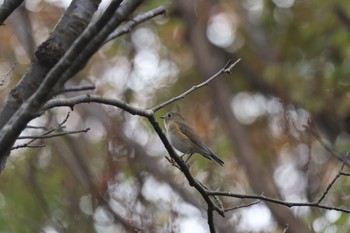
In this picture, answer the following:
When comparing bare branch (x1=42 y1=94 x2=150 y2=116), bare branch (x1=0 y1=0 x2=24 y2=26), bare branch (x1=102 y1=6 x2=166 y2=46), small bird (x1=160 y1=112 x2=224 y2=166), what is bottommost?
bare branch (x1=42 y1=94 x2=150 y2=116)

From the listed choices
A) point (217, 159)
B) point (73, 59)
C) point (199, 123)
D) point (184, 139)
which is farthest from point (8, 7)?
point (199, 123)

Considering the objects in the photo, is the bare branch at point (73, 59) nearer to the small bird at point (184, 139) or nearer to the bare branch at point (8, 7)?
the bare branch at point (8, 7)

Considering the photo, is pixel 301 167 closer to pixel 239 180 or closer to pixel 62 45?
pixel 239 180

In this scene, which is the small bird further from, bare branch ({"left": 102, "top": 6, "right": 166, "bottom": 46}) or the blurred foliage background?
bare branch ({"left": 102, "top": 6, "right": 166, "bottom": 46})

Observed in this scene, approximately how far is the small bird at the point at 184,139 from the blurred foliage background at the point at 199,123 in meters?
0.44

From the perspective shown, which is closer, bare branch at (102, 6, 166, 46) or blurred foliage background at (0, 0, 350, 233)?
bare branch at (102, 6, 166, 46)

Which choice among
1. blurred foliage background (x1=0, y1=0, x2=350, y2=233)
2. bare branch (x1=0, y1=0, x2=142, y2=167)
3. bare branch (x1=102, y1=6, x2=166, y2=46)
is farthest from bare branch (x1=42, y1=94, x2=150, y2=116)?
blurred foliage background (x1=0, y1=0, x2=350, y2=233)

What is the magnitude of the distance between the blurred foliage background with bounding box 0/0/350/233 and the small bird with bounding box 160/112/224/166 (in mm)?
439

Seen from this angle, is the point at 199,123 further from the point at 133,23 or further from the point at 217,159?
the point at 133,23

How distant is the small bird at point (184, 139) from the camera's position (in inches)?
255

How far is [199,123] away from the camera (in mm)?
11773

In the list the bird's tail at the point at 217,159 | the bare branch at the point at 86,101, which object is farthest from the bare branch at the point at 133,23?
the bird's tail at the point at 217,159

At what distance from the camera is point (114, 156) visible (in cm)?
762

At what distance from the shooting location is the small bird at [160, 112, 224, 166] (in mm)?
6473
